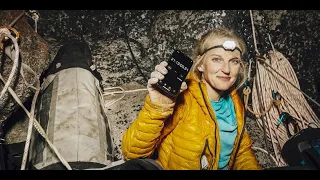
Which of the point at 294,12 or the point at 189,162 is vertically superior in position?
the point at 294,12

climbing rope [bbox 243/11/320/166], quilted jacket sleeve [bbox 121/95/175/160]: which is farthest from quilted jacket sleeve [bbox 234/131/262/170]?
quilted jacket sleeve [bbox 121/95/175/160]

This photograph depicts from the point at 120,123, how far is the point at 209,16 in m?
1.51

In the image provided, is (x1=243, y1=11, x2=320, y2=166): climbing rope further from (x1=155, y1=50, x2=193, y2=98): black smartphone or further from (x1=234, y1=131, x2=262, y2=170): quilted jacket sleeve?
(x1=155, y1=50, x2=193, y2=98): black smartphone

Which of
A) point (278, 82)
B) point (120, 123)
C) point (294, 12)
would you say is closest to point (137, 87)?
point (120, 123)

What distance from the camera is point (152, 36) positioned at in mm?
3365

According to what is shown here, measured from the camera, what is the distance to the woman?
2016 millimetres

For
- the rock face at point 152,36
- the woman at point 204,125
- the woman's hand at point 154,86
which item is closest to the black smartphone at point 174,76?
the woman's hand at point 154,86

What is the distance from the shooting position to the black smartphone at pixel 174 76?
5.68 ft

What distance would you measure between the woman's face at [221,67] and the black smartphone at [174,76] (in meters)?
0.37

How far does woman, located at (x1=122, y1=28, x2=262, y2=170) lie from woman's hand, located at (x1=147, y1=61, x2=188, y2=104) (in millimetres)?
184

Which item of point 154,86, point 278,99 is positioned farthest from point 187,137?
point 278,99

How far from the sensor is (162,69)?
69.4 inches

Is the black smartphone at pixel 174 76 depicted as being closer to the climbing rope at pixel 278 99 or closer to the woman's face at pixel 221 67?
the woman's face at pixel 221 67
